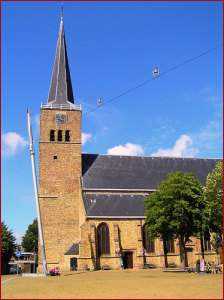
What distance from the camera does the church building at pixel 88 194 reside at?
127 ft

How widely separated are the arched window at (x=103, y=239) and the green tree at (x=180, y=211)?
732 cm

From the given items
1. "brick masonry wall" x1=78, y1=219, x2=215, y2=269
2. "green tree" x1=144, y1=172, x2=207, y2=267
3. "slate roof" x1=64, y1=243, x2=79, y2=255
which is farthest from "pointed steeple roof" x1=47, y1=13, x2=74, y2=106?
"green tree" x1=144, y1=172, x2=207, y2=267

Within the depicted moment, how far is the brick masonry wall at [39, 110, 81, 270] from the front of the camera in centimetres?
4091

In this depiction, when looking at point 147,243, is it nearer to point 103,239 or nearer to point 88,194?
point 103,239

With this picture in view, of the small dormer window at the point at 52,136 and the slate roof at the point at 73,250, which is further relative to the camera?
the small dormer window at the point at 52,136

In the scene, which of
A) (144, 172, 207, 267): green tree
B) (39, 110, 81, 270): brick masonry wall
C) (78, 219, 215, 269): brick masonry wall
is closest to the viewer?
(144, 172, 207, 267): green tree

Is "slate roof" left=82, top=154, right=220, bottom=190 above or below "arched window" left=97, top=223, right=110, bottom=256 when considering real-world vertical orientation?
above

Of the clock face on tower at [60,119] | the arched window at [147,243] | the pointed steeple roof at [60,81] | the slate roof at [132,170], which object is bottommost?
the arched window at [147,243]

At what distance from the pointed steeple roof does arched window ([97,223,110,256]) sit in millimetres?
17969

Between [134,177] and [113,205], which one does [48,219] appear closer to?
[113,205]

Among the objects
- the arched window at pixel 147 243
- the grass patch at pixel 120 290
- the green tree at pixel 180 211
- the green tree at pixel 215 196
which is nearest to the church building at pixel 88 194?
the arched window at pixel 147 243

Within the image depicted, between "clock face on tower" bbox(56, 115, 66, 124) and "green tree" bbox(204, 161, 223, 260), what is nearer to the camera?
"green tree" bbox(204, 161, 223, 260)

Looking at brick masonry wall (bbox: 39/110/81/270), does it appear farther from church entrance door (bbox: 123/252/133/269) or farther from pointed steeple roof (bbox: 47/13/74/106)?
church entrance door (bbox: 123/252/133/269)

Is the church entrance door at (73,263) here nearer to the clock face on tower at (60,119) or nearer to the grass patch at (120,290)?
the clock face on tower at (60,119)
